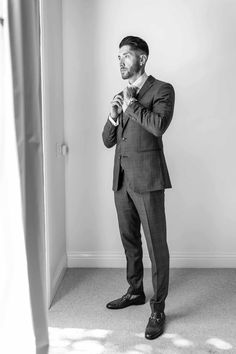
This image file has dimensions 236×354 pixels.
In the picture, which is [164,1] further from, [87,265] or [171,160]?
[87,265]

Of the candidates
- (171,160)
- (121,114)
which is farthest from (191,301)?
(121,114)

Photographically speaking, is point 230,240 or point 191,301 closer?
point 191,301

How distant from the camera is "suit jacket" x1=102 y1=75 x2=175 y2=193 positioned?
2.51 m

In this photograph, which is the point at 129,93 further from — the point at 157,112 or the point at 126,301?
the point at 126,301

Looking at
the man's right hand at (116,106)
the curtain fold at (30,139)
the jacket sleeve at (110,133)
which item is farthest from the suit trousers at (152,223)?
the curtain fold at (30,139)

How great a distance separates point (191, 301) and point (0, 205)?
1.57 metres

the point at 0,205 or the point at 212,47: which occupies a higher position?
the point at 212,47

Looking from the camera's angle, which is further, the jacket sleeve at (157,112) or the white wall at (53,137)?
the white wall at (53,137)

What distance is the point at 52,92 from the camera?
10.3ft

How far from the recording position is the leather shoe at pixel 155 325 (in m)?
2.52

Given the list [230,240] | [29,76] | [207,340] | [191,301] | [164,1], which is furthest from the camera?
[230,240]

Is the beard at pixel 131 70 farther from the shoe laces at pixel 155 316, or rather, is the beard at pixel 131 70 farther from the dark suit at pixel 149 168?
the shoe laces at pixel 155 316

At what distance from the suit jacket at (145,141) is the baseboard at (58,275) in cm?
93

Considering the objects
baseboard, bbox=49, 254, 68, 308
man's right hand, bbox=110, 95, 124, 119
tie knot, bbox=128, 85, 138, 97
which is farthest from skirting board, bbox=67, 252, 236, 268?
tie knot, bbox=128, 85, 138, 97
